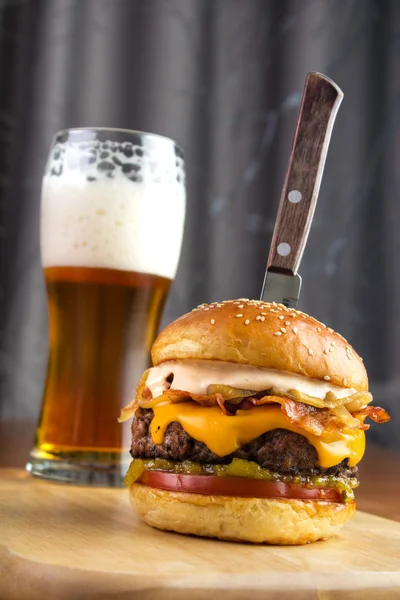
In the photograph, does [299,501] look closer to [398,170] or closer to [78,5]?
[398,170]

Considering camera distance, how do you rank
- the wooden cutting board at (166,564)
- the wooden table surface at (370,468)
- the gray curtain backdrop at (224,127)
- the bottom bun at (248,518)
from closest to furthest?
the wooden cutting board at (166,564) < the bottom bun at (248,518) < the wooden table surface at (370,468) < the gray curtain backdrop at (224,127)

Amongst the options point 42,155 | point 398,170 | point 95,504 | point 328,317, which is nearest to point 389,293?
point 328,317

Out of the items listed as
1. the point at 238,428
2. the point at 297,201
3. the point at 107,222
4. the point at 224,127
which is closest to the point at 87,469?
the point at 107,222

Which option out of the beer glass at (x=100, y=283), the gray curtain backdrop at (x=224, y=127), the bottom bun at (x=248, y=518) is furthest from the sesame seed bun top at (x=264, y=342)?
the gray curtain backdrop at (x=224, y=127)

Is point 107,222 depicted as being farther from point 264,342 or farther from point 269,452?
point 269,452

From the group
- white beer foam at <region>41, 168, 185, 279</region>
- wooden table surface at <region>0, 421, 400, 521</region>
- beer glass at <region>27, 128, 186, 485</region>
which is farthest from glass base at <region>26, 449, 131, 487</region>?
white beer foam at <region>41, 168, 185, 279</region>

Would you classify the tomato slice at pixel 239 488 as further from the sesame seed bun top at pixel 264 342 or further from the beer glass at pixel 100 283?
the beer glass at pixel 100 283

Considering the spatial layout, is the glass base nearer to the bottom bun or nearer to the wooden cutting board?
the wooden cutting board
